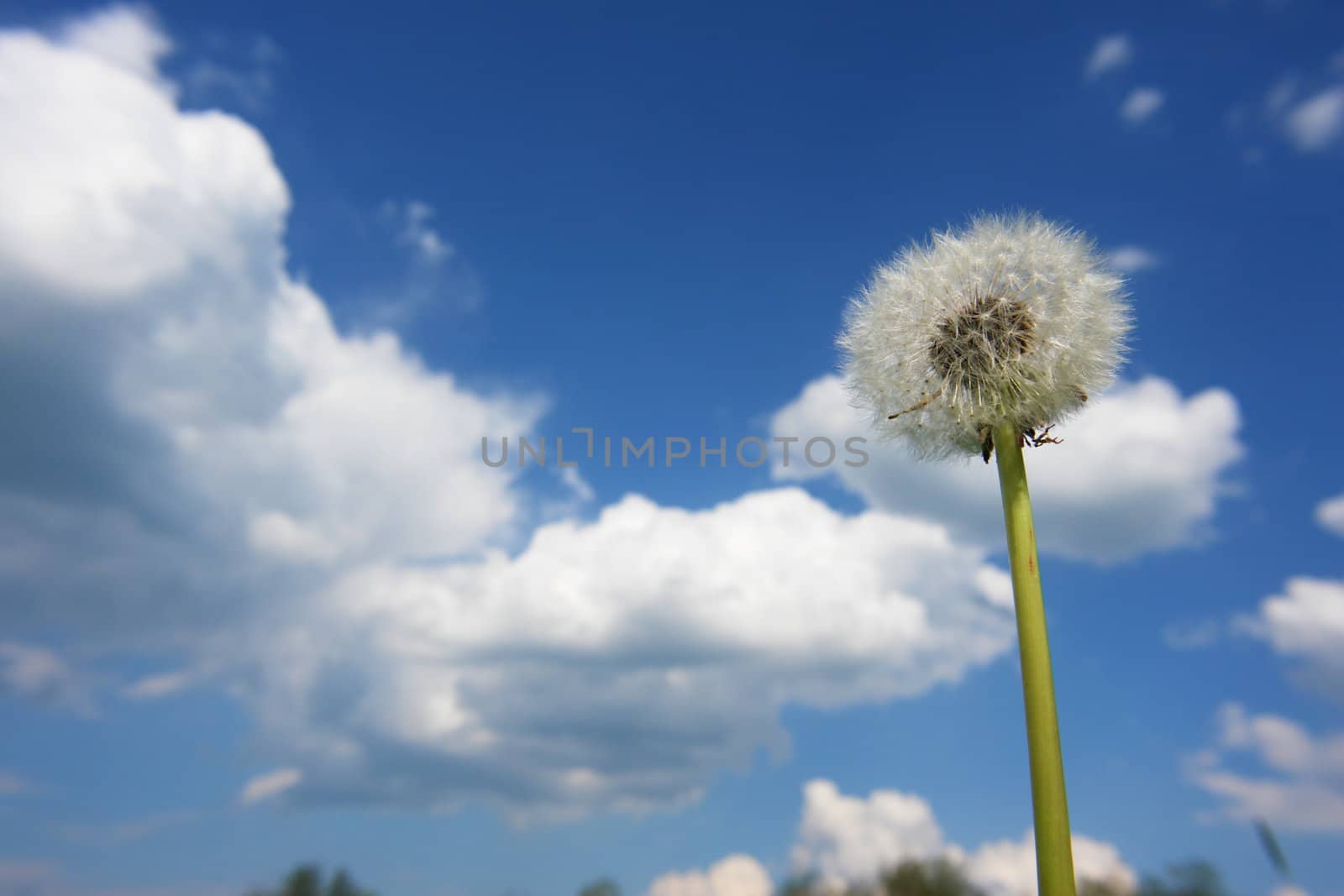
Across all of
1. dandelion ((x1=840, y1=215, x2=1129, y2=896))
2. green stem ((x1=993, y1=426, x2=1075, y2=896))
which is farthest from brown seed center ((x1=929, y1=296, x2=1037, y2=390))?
green stem ((x1=993, y1=426, x2=1075, y2=896))

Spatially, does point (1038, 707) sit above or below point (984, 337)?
below

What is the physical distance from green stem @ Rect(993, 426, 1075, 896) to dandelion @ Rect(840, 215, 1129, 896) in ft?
0.07

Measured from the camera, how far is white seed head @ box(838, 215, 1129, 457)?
883cm

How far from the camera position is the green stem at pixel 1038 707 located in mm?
7211

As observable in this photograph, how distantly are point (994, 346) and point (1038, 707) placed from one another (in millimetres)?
3380

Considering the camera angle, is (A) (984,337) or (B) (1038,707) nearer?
(B) (1038,707)

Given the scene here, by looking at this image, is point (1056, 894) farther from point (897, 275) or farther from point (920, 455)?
point (897, 275)

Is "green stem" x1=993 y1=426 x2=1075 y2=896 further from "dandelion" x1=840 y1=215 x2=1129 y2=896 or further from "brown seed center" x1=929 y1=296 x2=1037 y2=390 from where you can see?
"brown seed center" x1=929 y1=296 x2=1037 y2=390

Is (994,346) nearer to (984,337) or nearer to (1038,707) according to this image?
(984,337)

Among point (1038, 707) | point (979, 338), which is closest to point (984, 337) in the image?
point (979, 338)

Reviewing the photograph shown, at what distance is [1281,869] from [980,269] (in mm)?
6143

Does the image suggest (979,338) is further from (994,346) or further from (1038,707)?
(1038,707)

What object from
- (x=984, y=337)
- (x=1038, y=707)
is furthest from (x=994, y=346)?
(x=1038, y=707)

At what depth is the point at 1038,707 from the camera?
24.8ft
